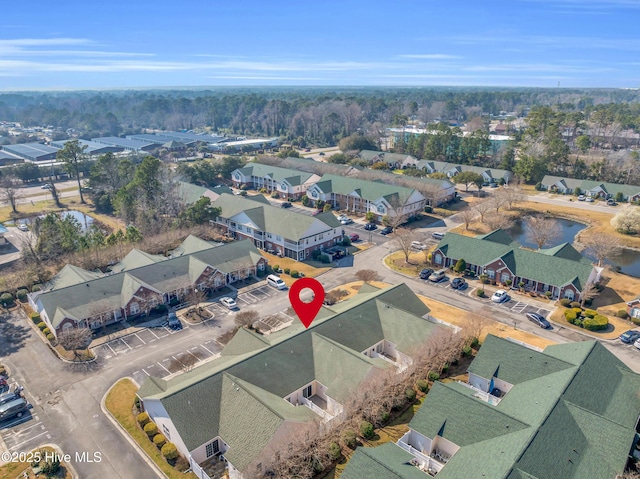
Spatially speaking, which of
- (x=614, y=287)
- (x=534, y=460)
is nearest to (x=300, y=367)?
(x=534, y=460)

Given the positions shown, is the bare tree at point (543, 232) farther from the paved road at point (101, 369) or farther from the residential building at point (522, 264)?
the paved road at point (101, 369)

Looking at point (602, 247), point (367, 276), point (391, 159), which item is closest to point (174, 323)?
point (367, 276)

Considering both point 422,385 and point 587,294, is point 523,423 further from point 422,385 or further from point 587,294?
point 587,294

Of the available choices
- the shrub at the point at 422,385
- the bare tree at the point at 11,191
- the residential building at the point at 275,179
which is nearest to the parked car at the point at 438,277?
the shrub at the point at 422,385

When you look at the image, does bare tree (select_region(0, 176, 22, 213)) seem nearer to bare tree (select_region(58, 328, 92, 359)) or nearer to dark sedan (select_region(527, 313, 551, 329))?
bare tree (select_region(58, 328, 92, 359))

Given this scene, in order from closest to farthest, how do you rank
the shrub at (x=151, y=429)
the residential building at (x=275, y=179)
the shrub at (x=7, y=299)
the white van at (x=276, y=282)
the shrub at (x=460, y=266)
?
the shrub at (x=151, y=429), the shrub at (x=7, y=299), the white van at (x=276, y=282), the shrub at (x=460, y=266), the residential building at (x=275, y=179)

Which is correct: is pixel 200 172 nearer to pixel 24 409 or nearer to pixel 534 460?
pixel 24 409
